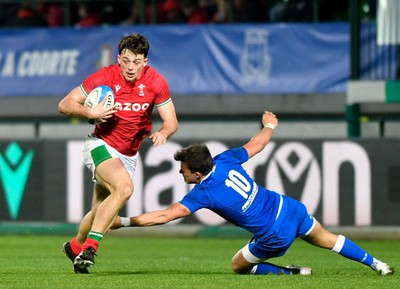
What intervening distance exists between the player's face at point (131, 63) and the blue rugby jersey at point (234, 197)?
1.39 m

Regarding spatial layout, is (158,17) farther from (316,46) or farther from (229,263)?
(229,263)

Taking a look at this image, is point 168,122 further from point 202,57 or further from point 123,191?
point 202,57

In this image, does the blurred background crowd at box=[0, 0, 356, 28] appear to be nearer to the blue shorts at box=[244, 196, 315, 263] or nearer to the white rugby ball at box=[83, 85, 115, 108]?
the white rugby ball at box=[83, 85, 115, 108]

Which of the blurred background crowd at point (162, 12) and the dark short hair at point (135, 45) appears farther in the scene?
the blurred background crowd at point (162, 12)

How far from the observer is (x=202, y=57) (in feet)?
72.8

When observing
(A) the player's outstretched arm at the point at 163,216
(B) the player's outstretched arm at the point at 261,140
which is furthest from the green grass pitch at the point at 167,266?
(B) the player's outstretched arm at the point at 261,140

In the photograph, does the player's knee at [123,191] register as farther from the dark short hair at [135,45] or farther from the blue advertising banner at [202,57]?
the blue advertising banner at [202,57]

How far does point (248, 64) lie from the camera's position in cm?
2175

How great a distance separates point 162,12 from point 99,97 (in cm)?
1138

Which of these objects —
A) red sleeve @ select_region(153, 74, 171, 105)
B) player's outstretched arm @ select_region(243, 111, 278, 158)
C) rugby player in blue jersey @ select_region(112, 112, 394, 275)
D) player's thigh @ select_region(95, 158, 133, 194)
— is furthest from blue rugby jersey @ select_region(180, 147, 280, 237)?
red sleeve @ select_region(153, 74, 171, 105)

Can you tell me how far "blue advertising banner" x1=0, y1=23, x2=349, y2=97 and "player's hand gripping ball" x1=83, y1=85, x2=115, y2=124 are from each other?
10.1 metres

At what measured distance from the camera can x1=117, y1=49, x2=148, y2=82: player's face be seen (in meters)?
11.7

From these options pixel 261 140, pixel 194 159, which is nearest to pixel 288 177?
pixel 261 140

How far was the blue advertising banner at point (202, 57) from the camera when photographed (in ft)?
70.5
